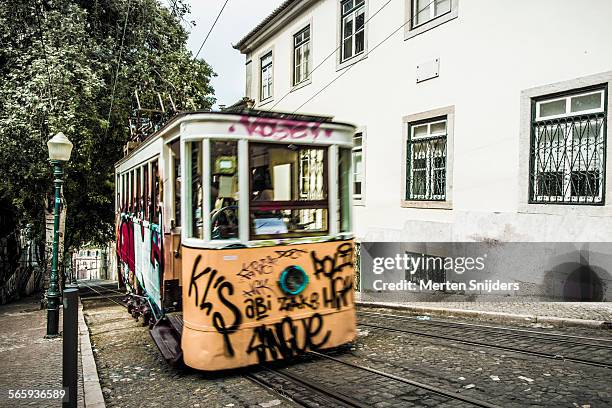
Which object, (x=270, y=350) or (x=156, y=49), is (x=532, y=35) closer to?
(x=270, y=350)

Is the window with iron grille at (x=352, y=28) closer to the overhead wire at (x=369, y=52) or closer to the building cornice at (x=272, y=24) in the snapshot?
the overhead wire at (x=369, y=52)

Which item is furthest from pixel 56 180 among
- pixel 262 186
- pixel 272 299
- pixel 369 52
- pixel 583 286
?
pixel 583 286

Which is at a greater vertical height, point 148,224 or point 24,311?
point 148,224

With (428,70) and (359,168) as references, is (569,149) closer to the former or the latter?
(428,70)

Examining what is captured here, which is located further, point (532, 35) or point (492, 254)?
point (492, 254)

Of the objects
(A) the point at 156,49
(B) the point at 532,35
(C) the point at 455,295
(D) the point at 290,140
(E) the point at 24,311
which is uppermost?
(A) the point at 156,49

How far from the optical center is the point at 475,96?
9375 mm

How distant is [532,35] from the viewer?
8320 mm

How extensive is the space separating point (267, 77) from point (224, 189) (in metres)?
13.9

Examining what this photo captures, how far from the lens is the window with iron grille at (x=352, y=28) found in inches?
501

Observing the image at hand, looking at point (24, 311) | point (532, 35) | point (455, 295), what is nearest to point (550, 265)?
point (455, 295)

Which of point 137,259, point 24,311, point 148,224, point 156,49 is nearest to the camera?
point 148,224

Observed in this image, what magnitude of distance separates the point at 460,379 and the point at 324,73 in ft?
36.2

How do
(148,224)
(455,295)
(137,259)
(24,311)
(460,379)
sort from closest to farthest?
(460,379) → (148,224) → (137,259) → (455,295) → (24,311)
